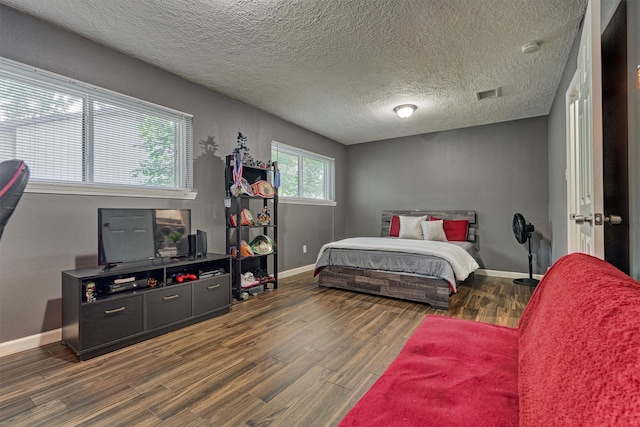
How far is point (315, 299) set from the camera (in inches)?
139

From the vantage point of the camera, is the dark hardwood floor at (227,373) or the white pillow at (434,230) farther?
the white pillow at (434,230)

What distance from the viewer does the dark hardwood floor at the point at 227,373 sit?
1.54 meters

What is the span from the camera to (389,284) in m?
3.51

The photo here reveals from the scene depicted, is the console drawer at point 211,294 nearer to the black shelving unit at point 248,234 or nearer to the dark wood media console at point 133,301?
the dark wood media console at point 133,301

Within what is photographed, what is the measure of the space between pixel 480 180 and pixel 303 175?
2986 mm

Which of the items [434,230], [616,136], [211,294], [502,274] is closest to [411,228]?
[434,230]

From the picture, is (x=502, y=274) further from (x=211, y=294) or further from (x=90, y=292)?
(x=90, y=292)

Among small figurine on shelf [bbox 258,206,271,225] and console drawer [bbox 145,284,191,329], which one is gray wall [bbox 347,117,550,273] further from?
console drawer [bbox 145,284,191,329]

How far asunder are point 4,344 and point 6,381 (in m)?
0.50

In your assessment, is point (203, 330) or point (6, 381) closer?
point (6, 381)

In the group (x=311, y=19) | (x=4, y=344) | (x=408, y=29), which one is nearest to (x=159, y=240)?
(x=4, y=344)

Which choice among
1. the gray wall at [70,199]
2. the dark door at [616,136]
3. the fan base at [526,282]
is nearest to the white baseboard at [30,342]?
the gray wall at [70,199]

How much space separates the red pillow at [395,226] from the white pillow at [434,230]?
616 millimetres

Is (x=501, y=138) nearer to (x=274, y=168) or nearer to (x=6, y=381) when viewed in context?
(x=274, y=168)
